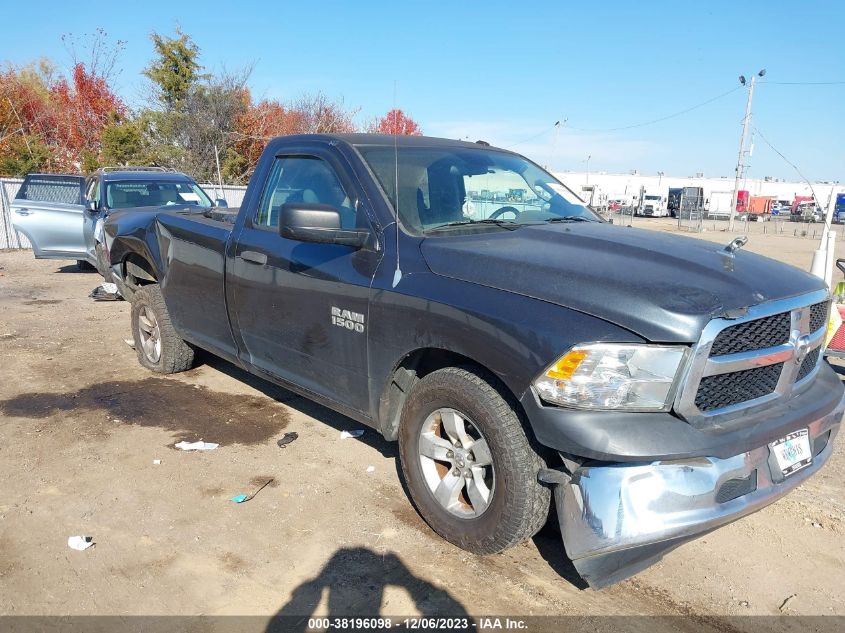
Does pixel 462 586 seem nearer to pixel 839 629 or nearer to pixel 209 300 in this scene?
pixel 839 629

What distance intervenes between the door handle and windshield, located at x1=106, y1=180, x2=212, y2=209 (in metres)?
6.76

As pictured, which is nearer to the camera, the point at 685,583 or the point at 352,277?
the point at 685,583

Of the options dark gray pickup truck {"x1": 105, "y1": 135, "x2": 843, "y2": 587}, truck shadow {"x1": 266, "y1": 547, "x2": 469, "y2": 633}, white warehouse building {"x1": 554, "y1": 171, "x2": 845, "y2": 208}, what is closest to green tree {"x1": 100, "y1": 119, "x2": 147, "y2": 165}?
dark gray pickup truck {"x1": 105, "y1": 135, "x2": 843, "y2": 587}

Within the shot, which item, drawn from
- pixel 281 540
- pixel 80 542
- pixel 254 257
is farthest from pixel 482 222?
pixel 80 542

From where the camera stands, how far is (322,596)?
2818 millimetres

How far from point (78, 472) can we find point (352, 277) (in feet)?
7.01

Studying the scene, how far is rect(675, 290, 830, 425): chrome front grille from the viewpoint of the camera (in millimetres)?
2455

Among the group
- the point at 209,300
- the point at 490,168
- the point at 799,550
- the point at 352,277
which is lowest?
the point at 799,550

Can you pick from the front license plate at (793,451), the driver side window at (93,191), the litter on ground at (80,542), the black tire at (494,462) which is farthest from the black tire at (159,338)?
the driver side window at (93,191)

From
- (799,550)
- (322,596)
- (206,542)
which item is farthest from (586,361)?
(206,542)

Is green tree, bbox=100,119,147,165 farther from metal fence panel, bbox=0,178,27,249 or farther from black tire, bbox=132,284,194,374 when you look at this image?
black tire, bbox=132,284,194,374

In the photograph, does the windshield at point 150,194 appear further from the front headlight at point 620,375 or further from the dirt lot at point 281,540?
the front headlight at point 620,375

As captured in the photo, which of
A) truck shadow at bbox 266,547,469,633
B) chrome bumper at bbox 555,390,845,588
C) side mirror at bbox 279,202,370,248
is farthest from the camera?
side mirror at bbox 279,202,370,248

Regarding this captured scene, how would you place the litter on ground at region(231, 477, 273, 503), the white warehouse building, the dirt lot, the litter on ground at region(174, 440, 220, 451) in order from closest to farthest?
the dirt lot, the litter on ground at region(231, 477, 273, 503), the litter on ground at region(174, 440, 220, 451), the white warehouse building
